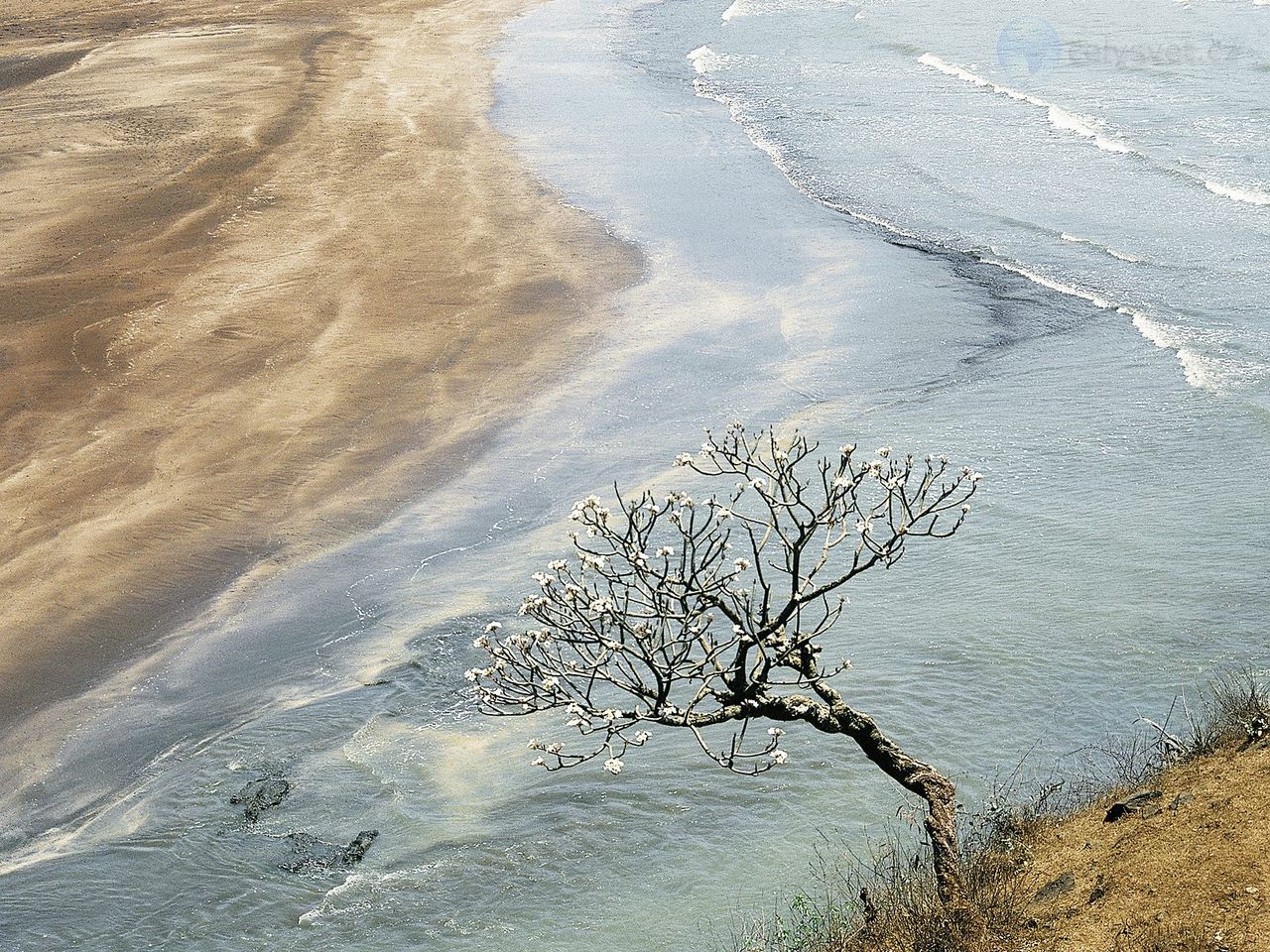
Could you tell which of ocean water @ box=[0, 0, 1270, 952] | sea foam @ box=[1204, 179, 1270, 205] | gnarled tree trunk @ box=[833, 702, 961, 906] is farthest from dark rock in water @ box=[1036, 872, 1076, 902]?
sea foam @ box=[1204, 179, 1270, 205]

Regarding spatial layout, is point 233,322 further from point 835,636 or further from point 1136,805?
point 1136,805

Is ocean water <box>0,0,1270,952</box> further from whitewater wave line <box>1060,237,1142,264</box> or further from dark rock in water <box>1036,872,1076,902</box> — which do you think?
dark rock in water <box>1036,872,1076,902</box>

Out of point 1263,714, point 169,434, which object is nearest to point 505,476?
point 169,434

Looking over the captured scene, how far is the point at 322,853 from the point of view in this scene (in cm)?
866

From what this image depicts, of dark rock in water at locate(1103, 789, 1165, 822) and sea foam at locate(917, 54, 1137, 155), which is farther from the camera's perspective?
sea foam at locate(917, 54, 1137, 155)

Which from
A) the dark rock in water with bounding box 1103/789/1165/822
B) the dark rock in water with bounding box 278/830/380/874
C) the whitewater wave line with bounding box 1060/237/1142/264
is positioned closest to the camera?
the dark rock in water with bounding box 1103/789/1165/822

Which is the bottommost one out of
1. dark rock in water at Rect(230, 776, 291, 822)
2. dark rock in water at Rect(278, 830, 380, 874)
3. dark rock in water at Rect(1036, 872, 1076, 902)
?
dark rock in water at Rect(278, 830, 380, 874)

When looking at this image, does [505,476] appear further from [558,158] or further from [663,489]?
[558,158]

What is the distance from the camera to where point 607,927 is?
7.81 metres

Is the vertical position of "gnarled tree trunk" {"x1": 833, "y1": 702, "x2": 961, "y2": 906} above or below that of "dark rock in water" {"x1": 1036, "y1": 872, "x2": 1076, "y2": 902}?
above

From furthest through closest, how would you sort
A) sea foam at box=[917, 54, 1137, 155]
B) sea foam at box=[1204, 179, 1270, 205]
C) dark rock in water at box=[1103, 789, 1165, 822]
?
sea foam at box=[917, 54, 1137, 155]
sea foam at box=[1204, 179, 1270, 205]
dark rock in water at box=[1103, 789, 1165, 822]

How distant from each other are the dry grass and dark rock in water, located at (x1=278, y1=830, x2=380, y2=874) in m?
2.76

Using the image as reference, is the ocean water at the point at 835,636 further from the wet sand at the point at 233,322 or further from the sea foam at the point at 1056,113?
the wet sand at the point at 233,322

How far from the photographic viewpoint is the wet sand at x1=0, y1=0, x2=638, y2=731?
41.7 ft
